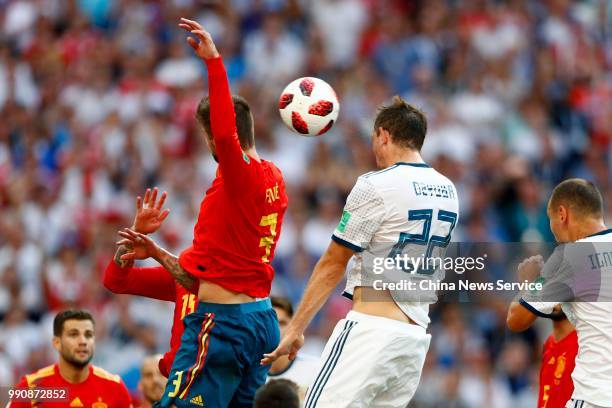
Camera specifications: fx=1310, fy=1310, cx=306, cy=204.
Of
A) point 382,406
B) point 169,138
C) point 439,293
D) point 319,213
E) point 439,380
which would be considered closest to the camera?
point 382,406

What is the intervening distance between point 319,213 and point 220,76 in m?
8.34

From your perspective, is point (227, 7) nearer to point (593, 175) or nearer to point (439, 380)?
point (593, 175)

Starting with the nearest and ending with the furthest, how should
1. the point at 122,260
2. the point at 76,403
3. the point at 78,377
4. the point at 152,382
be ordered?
1. the point at 122,260
2. the point at 76,403
3. the point at 78,377
4. the point at 152,382

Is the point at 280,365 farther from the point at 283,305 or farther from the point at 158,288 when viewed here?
the point at 158,288

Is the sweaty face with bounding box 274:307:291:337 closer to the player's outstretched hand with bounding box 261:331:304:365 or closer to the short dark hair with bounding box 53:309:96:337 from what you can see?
the short dark hair with bounding box 53:309:96:337

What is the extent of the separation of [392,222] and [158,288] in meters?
2.07

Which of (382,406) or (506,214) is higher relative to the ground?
(506,214)

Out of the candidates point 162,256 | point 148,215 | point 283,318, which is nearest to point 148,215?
point 148,215

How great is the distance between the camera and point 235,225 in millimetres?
8109

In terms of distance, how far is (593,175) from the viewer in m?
16.7

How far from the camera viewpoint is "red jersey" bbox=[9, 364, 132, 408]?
10656 mm

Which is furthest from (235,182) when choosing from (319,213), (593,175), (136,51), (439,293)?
(136,51)

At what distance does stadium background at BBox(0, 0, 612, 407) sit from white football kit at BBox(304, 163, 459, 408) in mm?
6244

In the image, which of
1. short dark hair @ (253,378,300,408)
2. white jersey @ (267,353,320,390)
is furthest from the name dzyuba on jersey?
white jersey @ (267,353,320,390)
